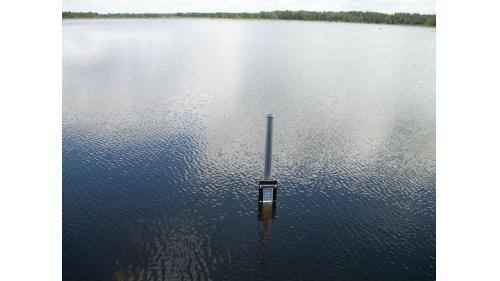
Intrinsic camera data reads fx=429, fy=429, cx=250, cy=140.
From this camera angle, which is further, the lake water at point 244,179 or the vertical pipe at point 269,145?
the vertical pipe at point 269,145

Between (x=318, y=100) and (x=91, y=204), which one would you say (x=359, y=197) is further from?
(x=318, y=100)

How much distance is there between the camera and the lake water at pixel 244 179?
21688 millimetres

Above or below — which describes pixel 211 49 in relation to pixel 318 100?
above

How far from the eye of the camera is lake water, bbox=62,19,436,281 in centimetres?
2169

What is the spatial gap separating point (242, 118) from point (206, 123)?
12.9 ft

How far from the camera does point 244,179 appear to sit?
2989 cm

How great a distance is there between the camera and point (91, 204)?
26578 mm

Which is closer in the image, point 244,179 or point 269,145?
point 269,145

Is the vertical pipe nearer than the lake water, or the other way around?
the lake water

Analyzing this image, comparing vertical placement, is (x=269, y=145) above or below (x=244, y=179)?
above
